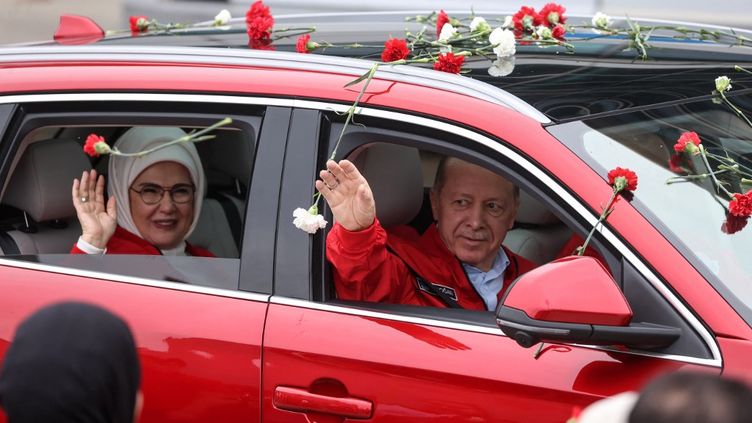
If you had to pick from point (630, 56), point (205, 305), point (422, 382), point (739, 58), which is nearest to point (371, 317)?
point (422, 382)

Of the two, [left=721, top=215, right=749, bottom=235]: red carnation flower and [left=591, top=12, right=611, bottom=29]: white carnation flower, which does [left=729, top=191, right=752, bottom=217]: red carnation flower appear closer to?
[left=721, top=215, right=749, bottom=235]: red carnation flower

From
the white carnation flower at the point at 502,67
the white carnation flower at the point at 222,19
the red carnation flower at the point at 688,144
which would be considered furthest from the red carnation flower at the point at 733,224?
the white carnation flower at the point at 222,19

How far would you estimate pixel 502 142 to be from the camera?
321 centimetres

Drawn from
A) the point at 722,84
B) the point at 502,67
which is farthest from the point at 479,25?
the point at 722,84

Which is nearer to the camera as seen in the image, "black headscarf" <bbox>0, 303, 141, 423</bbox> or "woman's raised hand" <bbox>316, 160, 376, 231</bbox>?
"black headscarf" <bbox>0, 303, 141, 423</bbox>

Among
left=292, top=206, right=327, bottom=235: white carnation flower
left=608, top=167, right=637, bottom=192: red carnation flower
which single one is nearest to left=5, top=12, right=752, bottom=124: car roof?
left=608, top=167, right=637, bottom=192: red carnation flower

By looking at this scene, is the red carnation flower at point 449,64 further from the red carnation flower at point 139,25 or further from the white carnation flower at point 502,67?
the red carnation flower at point 139,25

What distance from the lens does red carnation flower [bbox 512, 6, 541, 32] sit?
4.27m

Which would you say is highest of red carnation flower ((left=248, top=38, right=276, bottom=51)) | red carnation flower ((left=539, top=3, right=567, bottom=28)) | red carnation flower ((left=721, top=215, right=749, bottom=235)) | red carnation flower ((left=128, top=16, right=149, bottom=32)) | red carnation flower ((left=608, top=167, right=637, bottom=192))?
red carnation flower ((left=539, top=3, right=567, bottom=28))

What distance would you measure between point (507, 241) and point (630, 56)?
93 centimetres

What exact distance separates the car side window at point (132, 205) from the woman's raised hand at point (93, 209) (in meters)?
0.02

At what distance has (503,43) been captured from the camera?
150 inches

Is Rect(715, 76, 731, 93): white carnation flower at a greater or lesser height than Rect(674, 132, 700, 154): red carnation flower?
greater

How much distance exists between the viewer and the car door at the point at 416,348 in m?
3.02
